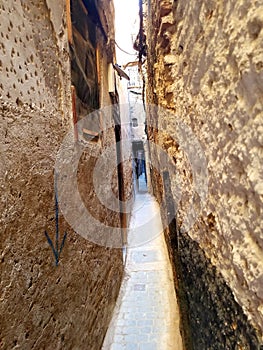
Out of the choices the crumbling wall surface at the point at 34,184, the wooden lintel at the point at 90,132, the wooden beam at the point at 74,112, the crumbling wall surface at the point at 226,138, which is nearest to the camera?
the crumbling wall surface at the point at 226,138

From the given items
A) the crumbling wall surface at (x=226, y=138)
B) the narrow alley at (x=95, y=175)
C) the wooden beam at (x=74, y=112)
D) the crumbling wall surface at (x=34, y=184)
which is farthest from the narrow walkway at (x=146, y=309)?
the wooden beam at (x=74, y=112)

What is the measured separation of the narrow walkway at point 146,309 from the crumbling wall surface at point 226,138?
1135 mm

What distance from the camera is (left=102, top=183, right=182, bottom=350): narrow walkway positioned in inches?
89.9

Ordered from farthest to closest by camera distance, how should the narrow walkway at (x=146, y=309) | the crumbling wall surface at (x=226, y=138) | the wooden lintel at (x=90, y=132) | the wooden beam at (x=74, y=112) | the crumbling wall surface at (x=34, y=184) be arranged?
the narrow walkway at (x=146, y=309) → the wooden lintel at (x=90, y=132) → the wooden beam at (x=74, y=112) → the crumbling wall surface at (x=34, y=184) → the crumbling wall surface at (x=226, y=138)

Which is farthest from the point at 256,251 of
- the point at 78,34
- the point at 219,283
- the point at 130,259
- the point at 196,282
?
the point at 130,259

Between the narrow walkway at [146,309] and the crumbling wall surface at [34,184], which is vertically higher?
the crumbling wall surface at [34,184]

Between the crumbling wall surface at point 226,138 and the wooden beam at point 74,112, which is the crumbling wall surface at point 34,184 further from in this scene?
the crumbling wall surface at point 226,138

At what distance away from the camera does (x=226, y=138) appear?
786 millimetres

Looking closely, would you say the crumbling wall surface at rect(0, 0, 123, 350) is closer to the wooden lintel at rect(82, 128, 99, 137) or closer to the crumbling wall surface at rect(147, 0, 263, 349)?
the wooden lintel at rect(82, 128, 99, 137)

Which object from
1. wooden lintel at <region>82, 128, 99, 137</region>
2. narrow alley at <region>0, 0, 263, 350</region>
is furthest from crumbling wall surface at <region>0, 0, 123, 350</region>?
wooden lintel at <region>82, 128, 99, 137</region>

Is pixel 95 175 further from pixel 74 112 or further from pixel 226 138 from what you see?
pixel 226 138

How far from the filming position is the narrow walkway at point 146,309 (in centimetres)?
228

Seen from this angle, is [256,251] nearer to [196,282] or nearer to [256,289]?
[256,289]

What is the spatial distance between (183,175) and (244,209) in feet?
2.50
